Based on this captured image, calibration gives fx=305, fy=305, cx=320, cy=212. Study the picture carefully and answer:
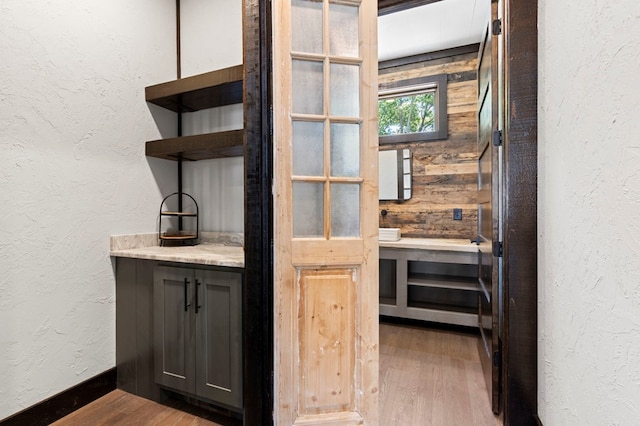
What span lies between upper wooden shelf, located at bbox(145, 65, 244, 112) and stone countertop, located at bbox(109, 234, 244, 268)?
3.29 ft

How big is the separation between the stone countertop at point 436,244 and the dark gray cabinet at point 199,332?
5.90 ft

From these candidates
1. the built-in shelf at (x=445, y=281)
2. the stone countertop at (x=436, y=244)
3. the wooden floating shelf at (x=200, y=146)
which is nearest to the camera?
the wooden floating shelf at (x=200, y=146)

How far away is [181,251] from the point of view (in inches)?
77.8

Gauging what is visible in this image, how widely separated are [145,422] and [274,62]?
2.04 m

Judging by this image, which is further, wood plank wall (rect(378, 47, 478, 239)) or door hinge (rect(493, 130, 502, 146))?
wood plank wall (rect(378, 47, 478, 239))

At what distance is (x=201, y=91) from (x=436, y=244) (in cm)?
233

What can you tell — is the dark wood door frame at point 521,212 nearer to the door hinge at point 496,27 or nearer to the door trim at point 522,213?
the door trim at point 522,213

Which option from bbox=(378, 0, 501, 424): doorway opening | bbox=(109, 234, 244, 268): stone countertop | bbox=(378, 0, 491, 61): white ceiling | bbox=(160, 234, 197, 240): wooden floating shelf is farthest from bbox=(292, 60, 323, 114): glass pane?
bbox=(378, 0, 491, 61): white ceiling

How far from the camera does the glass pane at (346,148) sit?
151cm

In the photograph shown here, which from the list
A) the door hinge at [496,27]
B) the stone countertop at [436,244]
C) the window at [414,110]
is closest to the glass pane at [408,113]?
the window at [414,110]

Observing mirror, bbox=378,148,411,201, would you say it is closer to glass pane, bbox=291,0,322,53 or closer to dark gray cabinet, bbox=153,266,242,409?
glass pane, bbox=291,0,322,53

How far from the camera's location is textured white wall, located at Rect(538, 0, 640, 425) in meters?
0.73

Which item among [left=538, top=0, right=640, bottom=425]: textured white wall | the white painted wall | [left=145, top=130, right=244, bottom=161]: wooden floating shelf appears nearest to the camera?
[left=538, top=0, right=640, bottom=425]: textured white wall

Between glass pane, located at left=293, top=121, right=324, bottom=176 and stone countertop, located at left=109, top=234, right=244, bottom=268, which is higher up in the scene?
glass pane, located at left=293, top=121, right=324, bottom=176
